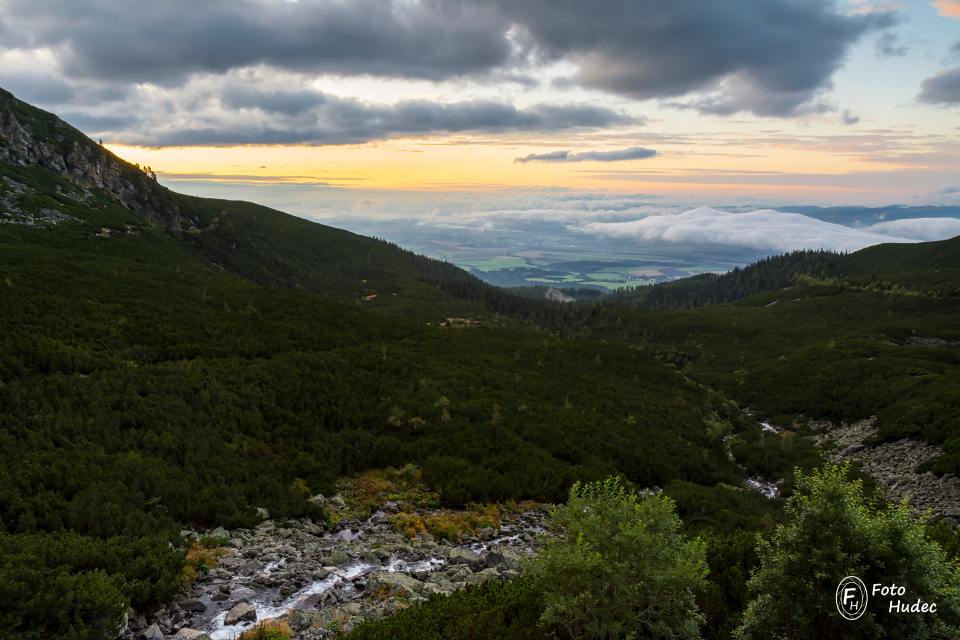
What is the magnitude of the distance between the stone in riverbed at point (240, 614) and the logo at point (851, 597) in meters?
10.9

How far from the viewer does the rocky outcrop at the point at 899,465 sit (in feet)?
77.3

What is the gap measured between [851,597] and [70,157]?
109 metres

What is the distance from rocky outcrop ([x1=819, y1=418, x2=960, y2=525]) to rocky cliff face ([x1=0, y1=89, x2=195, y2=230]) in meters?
103

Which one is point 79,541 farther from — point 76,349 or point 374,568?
point 76,349

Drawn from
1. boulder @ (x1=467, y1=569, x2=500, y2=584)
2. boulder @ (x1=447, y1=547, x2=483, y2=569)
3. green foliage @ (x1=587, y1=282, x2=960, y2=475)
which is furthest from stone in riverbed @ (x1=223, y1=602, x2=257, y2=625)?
green foliage @ (x1=587, y1=282, x2=960, y2=475)

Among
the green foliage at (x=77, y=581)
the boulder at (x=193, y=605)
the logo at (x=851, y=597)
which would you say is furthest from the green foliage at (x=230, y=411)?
the logo at (x=851, y=597)

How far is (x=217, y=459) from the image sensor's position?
17.1 meters

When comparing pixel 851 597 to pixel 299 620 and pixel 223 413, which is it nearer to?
pixel 299 620

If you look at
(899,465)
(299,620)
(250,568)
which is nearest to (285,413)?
(250,568)

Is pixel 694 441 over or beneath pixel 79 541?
beneath

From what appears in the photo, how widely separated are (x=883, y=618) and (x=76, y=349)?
30.1m

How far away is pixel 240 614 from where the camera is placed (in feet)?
33.6

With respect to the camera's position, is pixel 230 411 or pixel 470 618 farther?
pixel 230 411

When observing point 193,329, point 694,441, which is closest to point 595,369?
point 694,441
